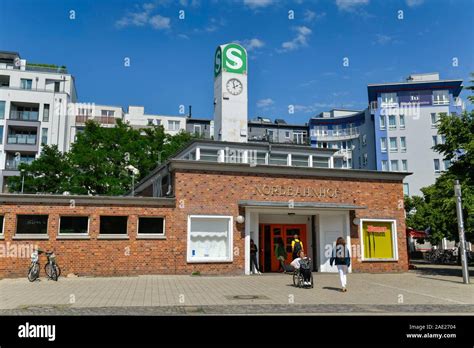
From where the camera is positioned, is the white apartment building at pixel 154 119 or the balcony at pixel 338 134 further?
the balcony at pixel 338 134

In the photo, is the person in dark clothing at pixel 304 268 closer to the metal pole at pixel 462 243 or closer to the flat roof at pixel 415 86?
the metal pole at pixel 462 243

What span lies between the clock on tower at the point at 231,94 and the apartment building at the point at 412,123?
42.4 metres

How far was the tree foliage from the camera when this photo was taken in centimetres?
3641

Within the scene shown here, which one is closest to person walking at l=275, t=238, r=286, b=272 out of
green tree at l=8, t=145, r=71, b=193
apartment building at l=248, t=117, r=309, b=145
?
green tree at l=8, t=145, r=71, b=193

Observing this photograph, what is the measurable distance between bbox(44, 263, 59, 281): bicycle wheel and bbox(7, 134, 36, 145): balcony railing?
137 ft

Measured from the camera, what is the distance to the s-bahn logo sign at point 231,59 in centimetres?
2744

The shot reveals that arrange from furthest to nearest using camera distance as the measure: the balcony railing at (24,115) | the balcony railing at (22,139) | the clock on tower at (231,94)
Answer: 1. the balcony railing at (24,115)
2. the balcony railing at (22,139)
3. the clock on tower at (231,94)

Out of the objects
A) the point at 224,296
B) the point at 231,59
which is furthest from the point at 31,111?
the point at 224,296

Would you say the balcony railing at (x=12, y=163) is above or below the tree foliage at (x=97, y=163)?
above

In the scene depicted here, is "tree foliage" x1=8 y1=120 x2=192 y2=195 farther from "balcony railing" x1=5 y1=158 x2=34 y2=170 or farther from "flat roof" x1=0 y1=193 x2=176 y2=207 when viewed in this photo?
"flat roof" x1=0 y1=193 x2=176 y2=207

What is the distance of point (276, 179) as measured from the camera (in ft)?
70.2

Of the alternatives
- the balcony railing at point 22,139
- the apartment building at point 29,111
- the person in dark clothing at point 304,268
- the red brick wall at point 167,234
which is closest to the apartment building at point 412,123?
the apartment building at point 29,111

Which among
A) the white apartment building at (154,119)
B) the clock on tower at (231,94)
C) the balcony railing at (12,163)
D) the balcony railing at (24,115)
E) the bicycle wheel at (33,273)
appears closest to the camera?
the bicycle wheel at (33,273)

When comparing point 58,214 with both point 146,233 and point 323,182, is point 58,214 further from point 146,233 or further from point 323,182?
point 323,182
